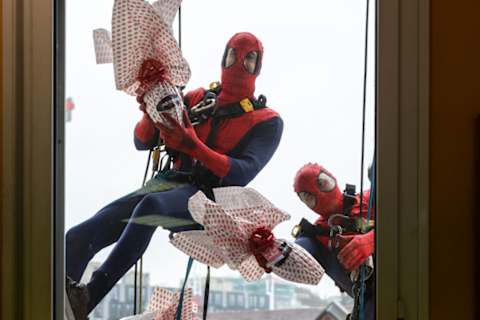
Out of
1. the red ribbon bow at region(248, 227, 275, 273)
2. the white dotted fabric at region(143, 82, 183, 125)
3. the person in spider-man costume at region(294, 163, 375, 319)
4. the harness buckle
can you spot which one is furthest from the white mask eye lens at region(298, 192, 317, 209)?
the white dotted fabric at region(143, 82, 183, 125)

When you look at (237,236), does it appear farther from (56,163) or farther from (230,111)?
(56,163)

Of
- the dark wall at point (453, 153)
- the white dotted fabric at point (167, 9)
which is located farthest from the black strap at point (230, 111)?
the dark wall at point (453, 153)

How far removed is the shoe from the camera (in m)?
1.39

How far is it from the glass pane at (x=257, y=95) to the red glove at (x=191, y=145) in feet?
0.23

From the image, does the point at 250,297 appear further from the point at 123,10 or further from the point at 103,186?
the point at 123,10

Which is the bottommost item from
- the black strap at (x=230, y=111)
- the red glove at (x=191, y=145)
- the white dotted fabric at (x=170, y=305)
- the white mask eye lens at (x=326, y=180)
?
the white dotted fabric at (x=170, y=305)

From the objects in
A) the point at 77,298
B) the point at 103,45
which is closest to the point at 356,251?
the point at 77,298

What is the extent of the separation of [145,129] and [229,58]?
258mm

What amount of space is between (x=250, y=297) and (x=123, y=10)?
726 mm

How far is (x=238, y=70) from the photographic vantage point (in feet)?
4.64

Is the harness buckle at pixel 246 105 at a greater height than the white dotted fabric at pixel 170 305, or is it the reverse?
the harness buckle at pixel 246 105

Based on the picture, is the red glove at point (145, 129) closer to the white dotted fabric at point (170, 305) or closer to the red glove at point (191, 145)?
the red glove at point (191, 145)

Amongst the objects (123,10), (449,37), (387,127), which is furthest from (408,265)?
(123,10)

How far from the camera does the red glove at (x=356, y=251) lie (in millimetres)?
1405
